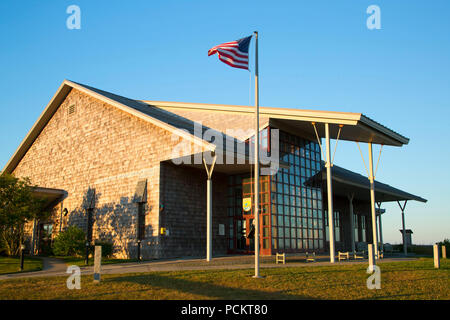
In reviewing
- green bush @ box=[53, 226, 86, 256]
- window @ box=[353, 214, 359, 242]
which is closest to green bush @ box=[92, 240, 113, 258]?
green bush @ box=[53, 226, 86, 256]

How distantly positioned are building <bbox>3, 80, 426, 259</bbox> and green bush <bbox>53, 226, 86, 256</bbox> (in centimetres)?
156

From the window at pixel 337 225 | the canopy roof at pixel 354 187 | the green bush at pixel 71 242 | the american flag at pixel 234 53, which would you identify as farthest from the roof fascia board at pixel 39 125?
the window at pixel 337 225

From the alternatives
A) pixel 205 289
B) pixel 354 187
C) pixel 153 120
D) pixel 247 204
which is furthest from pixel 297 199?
pixel 205 289

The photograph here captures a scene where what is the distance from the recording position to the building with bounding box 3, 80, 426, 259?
2339cm

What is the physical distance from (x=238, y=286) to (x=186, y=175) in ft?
45.5

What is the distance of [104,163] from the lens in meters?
28.0

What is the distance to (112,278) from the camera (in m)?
13.4

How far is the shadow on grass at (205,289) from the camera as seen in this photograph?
33.1 feet

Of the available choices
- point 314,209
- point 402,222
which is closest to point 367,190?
point 402,222

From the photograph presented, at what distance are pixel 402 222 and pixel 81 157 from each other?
27150 millimetres

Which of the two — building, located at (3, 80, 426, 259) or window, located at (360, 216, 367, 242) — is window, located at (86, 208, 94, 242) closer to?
building, located at (3, 80, 426, 259)

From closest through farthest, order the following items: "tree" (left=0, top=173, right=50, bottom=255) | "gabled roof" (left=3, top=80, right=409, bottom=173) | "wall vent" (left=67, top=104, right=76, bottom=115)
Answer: "gabled roof" (left=3, top=80, right=409, bottom=173) → "tree" (left=0, top=173, right=50, bottom=255) → "wall vent" (left=67, top=104, right=76, bottom=115)

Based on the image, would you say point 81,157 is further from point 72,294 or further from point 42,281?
point 72,294

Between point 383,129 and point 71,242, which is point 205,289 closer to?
point 383,129
